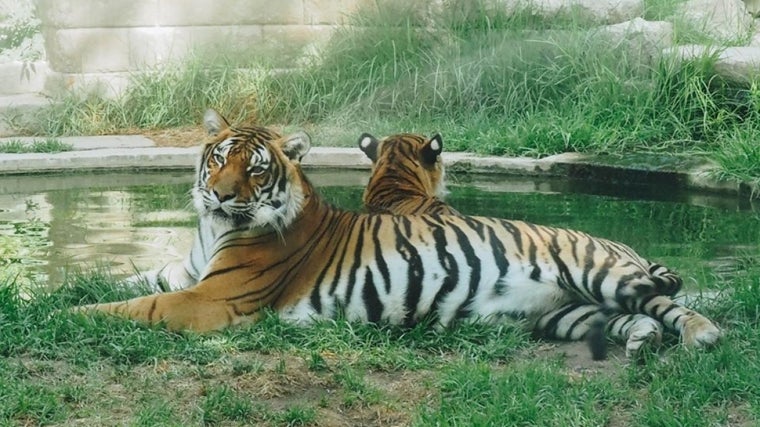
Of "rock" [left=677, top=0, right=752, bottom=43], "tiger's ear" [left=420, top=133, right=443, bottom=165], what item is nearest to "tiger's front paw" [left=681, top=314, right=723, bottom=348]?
"tiger's ear" [left=420, top=133, right=443, bottom=165]

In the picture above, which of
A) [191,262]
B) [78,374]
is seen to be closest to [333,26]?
[191,262]

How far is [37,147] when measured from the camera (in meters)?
10.8

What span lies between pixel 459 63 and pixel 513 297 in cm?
748

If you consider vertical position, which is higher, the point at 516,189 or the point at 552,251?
the point at 552,251

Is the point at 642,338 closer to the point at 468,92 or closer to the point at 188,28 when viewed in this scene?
the point at 468,92

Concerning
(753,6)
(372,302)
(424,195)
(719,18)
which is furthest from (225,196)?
(753,6)

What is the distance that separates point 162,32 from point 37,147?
10.6ft

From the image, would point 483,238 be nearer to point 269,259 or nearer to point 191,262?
point 269,259

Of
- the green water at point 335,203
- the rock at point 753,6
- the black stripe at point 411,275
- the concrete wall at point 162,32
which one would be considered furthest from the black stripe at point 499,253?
the rock at point 753,6

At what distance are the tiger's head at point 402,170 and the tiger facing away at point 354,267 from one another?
1508mm

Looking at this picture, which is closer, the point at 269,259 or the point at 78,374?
the point at 78,374

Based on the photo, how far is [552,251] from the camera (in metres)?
5.18

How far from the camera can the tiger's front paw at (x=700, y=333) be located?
4516mm

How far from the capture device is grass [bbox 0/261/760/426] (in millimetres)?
3918
